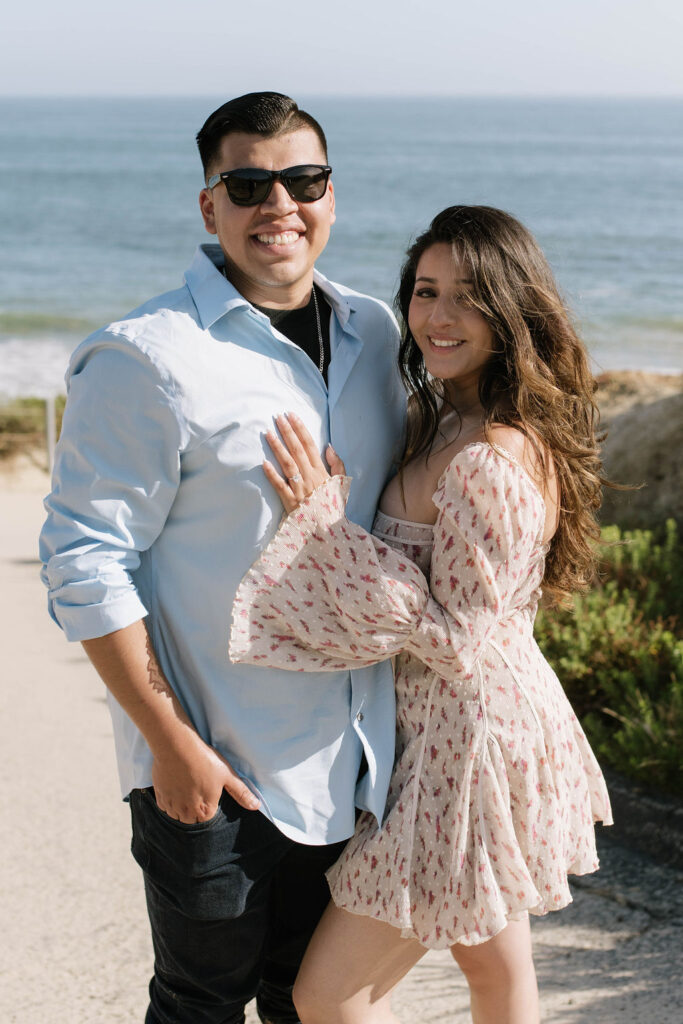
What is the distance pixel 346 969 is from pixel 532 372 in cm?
129

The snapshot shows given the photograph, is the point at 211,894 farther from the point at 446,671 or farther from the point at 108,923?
the point at 108,923

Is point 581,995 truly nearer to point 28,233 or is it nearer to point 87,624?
point 87,624

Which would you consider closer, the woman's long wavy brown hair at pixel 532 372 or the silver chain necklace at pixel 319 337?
the woman's long wavy brown hair at pixel 532 372

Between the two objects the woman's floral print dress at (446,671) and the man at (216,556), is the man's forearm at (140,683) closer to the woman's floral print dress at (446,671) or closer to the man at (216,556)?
the man at (216,556)

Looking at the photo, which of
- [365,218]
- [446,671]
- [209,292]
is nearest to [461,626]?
[446,671]

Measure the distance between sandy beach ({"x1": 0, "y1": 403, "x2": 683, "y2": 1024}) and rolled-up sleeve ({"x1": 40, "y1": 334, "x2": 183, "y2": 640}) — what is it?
158 centimetres

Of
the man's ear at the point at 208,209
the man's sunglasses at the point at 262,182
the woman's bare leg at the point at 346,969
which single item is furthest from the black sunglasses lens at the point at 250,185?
the woman's bare leg at the point at 346,969

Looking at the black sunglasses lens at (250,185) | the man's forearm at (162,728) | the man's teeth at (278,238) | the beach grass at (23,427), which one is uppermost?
the black sunglasses lens at (250,185)

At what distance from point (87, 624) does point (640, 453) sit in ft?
16.1

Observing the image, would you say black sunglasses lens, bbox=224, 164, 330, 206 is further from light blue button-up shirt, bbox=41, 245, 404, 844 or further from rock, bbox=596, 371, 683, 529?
rock, bbox=596, 371, 683, 529

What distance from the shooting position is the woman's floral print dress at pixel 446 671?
2.18 m

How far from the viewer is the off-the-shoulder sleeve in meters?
2.17

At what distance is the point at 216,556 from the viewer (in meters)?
2.23

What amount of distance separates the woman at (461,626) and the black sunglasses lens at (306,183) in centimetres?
27
